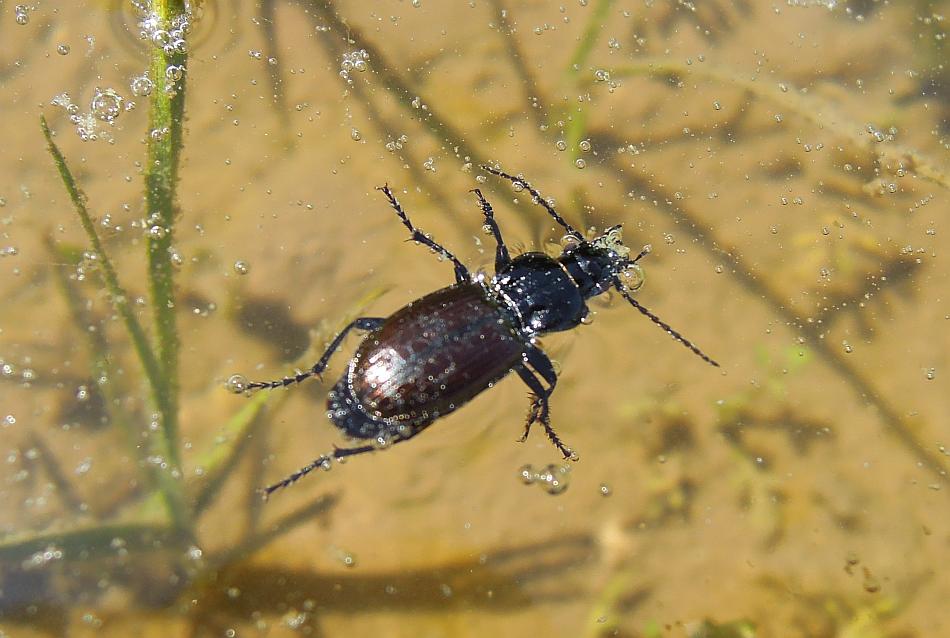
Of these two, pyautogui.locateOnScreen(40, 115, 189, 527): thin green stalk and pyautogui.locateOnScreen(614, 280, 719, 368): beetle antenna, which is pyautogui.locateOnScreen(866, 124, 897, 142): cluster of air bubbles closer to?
pyautogui.locateOnScreen(614, 280, 719, 368): beetle antenna

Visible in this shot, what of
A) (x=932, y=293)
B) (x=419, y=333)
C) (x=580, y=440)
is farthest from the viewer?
(x=932, y=293)

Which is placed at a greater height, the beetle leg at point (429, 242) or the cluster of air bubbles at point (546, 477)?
the beetle leg at point (429, 242)

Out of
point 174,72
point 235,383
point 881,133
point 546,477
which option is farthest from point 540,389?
point 881,133

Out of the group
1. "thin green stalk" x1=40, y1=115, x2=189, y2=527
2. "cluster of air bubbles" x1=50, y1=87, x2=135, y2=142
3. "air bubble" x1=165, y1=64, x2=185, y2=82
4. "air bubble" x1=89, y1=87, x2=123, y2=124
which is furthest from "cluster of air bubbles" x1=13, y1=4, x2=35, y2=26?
"air bubble" x1=165, y1=64, x2=185, y2=82

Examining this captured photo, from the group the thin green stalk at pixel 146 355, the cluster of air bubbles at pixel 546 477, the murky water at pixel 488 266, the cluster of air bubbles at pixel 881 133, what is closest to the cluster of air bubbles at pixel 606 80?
the murky water at pixel 488 266

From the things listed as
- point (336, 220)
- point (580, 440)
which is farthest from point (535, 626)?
point (336, 220)

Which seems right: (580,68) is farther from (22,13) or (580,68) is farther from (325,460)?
(22,13)

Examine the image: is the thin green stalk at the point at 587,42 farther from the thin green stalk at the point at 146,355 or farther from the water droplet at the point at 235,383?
the thin green stalk at the point at 146,355

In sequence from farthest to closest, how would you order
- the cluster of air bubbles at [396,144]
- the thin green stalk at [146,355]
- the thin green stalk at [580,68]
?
1. the thin green stalk at [580,68]
2. the cluster of air bubbles at [396,144]
3. the thin green stalk at [146,355]

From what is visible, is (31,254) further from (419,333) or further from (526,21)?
(526,21)
